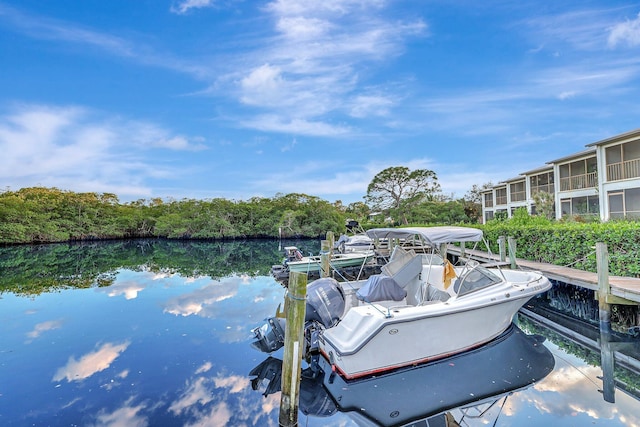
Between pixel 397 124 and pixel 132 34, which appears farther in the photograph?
pixel 397 124

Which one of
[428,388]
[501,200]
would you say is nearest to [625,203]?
[501,200]

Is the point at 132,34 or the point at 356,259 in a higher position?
the point at 132,34

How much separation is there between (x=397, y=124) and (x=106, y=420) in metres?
20.4

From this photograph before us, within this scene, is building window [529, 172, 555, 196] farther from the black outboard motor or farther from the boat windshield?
the black outboard motor

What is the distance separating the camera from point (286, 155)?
2933 cm

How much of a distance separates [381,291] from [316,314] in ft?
3.95

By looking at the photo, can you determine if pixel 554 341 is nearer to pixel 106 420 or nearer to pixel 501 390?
pixel 501 390

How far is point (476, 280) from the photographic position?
5.57 metres

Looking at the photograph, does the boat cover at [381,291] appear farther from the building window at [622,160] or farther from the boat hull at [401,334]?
the building window at [622,160]

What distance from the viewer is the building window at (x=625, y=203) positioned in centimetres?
1566

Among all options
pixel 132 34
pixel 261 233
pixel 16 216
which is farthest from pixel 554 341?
pixel 16 216

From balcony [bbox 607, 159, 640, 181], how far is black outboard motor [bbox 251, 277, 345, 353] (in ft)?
57.5

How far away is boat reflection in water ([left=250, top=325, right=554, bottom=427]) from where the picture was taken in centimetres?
399

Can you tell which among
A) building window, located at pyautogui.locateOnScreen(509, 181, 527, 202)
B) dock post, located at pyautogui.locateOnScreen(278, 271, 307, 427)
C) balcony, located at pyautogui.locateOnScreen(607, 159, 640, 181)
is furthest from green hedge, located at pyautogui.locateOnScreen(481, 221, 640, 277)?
building window, located at pyautogui.locateOnScreen(509, 181, 527, 202)
